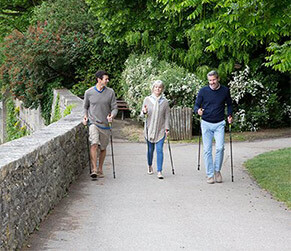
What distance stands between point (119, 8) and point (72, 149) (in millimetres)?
11153

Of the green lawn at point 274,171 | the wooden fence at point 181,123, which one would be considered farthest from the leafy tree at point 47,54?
the green lawn at point 274,171

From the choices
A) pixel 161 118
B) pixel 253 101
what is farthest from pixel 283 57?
pixel 253 101

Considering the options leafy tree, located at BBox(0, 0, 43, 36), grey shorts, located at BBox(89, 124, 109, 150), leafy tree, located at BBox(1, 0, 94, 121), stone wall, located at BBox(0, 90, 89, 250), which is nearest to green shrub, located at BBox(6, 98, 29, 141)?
leafy tree, located at BBox(0, 0, 43, 36)

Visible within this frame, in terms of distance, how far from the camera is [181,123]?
52.4ft

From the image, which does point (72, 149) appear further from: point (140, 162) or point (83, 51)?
point (83, 51)

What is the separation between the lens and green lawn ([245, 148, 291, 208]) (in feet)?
29.8

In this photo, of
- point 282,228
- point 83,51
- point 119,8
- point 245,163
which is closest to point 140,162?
point 245,163

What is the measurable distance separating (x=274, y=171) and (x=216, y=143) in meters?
1.76

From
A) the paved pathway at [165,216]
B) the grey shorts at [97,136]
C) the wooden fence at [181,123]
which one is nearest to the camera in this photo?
the paved pathway at [165,216]

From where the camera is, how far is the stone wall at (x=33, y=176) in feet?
18.1

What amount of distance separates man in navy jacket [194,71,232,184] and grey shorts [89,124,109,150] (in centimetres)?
174

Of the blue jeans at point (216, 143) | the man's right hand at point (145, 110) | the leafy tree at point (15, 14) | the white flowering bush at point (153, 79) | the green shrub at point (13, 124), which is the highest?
the leafy tree at point (15, 14)

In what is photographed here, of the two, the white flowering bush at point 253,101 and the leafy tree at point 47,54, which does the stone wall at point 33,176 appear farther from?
the leafy tree at point 47,54

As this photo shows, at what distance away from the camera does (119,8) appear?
19.8m
